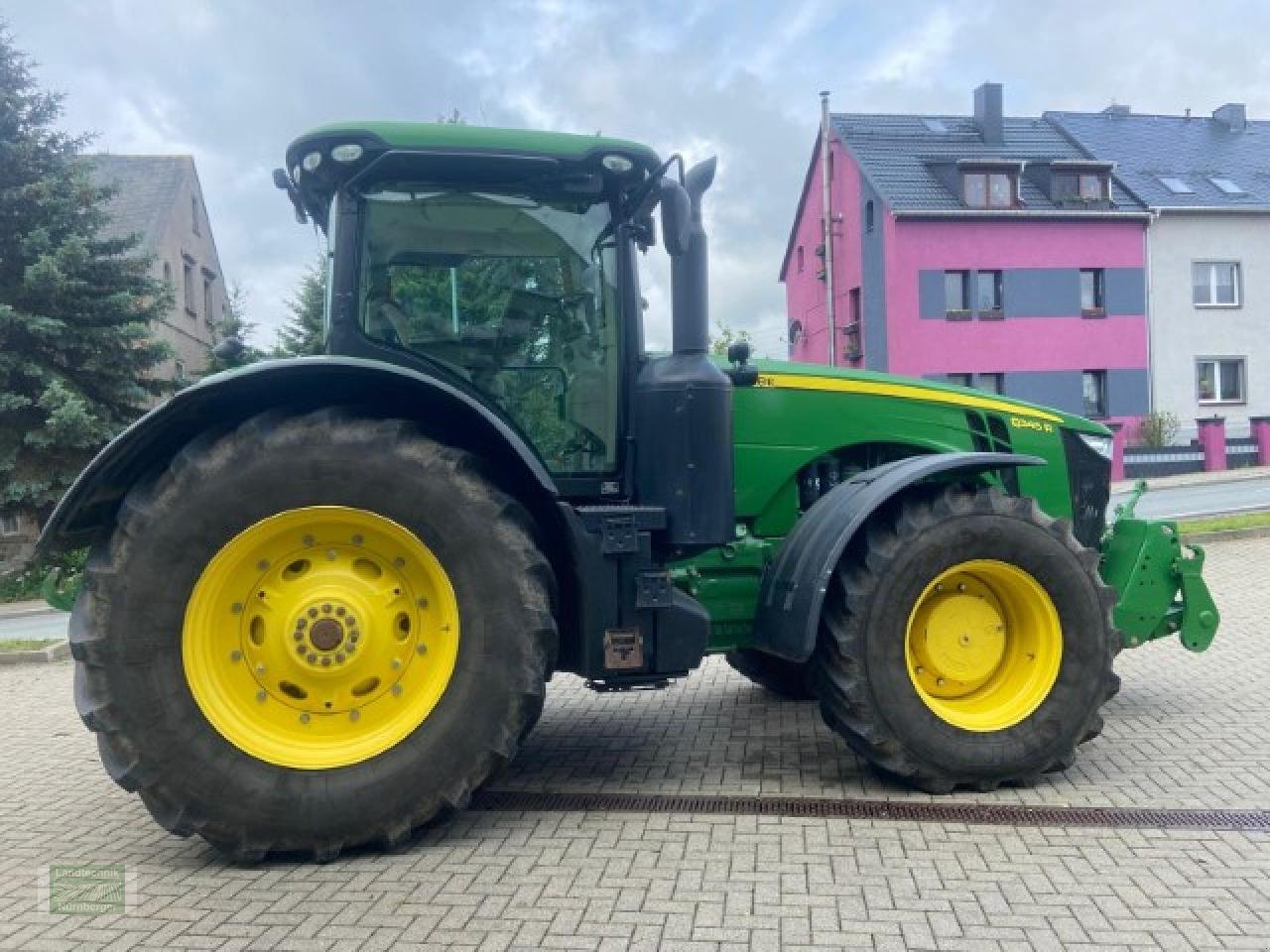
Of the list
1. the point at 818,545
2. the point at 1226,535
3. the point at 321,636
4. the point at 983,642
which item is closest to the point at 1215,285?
the point at 1226,535

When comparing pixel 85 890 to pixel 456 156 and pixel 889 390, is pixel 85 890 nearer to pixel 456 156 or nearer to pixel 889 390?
pixel 456 156

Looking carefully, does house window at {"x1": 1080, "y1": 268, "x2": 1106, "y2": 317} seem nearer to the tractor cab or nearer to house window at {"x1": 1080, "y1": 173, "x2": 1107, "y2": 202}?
house window at {"x1": 1080, "y1": 173, "x2": 1107, "y2": 202}

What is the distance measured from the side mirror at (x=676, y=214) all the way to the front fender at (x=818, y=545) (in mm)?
1238

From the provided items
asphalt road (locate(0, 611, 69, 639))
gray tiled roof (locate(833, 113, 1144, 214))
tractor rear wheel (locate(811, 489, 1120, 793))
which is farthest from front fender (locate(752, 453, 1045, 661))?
gray tiled roof (locate(833, 113, 1144, 214))

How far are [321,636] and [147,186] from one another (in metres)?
29.6

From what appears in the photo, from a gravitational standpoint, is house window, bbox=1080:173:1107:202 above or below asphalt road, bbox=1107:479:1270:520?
above

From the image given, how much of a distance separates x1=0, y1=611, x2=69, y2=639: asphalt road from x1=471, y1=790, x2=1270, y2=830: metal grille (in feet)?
27.7

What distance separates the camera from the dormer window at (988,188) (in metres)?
28.9

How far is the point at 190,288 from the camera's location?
101ft

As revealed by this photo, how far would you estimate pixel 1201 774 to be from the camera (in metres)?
4.33

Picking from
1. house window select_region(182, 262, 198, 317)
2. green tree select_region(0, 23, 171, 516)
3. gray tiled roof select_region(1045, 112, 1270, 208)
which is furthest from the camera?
gray tiled roof select_region(1045, 112, 1270, 208)

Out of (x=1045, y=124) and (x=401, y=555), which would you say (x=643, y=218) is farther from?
(x=1045, y=124)

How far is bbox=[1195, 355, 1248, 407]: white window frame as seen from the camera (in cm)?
2972

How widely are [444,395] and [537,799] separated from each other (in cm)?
168
